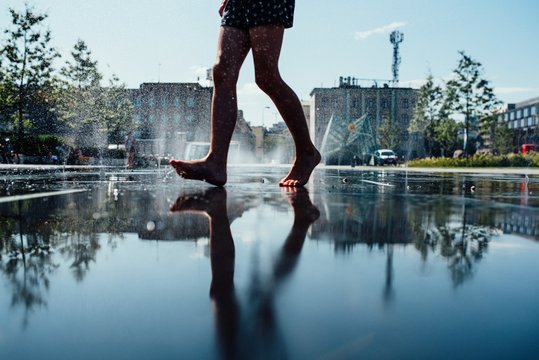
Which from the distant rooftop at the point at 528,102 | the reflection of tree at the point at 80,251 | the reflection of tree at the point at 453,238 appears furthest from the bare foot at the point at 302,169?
the distant rooftop at the point at 528,102

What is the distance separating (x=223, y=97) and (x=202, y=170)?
517mm

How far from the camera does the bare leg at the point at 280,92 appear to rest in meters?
3.12

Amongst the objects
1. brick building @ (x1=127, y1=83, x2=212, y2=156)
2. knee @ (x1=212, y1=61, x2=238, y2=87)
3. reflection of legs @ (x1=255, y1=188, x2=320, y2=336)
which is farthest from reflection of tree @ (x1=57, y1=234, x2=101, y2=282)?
brick building @ (x1=127, y1=83, x2=212, y2=156)

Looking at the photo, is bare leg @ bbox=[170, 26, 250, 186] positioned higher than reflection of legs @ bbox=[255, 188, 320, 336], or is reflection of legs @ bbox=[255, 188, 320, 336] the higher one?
bare leg @ bbox=[170, 26, 250, 186]

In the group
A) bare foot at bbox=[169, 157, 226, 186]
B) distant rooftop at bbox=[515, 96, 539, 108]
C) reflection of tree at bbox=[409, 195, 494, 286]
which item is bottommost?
reflection of tree at bbox=[409, 195, 494, 286]

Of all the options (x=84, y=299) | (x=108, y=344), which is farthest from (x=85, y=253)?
(x=108, y=344)

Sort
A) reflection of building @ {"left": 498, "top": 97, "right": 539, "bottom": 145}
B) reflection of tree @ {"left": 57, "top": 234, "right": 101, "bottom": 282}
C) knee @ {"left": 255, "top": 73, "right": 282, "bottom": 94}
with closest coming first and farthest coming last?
reflection of tree @ {"left": 57, "top": 234, "right": 101, "bottom": 282}
knee @ {"left": 255, "top": 73, "right": 282, "bottom": 94}
reflection of building @ {"left": 498, "top": 97, "right": 539, "bottom": 145}

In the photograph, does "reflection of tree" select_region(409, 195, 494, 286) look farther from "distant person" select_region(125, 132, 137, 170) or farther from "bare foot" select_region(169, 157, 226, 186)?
"distant person" select_region(125, 132, 137, 170)

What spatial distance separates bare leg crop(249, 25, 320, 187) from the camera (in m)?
3.12

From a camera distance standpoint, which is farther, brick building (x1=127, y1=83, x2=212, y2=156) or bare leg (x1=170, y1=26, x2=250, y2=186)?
brick building (x1=127, y1=83, x2=212, y2=156)

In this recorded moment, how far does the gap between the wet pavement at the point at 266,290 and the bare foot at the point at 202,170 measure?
1548 mm

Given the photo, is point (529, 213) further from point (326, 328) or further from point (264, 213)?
point (326, 328)

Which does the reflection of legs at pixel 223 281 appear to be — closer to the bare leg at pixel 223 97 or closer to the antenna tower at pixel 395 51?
the bare leg at pixel 223 97

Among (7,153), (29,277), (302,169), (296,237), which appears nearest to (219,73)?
(302,169)
